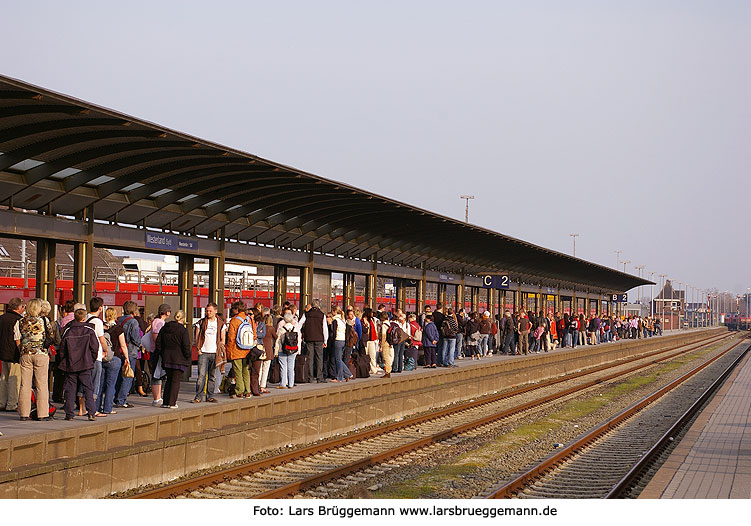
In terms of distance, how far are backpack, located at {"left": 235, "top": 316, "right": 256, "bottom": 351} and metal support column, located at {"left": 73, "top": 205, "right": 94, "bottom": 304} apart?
3091 millimetres

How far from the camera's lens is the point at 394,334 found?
21641 mm

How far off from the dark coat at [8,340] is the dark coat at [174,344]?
6.97ft

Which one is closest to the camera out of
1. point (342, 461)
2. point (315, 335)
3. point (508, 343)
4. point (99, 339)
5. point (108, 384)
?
point (99, 339)

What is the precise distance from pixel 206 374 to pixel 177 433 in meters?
2.51

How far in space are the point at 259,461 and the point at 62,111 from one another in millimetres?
5236

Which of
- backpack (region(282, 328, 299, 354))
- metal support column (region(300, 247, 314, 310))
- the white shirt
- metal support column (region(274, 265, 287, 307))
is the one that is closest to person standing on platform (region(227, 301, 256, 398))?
backpack (region(282, 328, 299, 354))

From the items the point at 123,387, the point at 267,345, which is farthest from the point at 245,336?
the point at 123,387

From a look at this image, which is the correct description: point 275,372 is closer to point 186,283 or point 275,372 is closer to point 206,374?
point 186,283

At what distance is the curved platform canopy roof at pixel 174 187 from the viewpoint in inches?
535

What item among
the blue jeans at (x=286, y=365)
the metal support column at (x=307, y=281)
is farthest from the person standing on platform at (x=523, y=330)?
the blue jeans at (x=286, y=365)

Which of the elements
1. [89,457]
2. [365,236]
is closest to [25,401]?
[89,457]

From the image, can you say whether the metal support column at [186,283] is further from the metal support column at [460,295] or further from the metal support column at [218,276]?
the metal support column at [460,295]

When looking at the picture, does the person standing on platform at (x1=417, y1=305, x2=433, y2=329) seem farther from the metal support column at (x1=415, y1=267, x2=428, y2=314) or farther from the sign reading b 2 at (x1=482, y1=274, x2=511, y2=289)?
the sign reading b 2 at (x1=482, y1=274, x2=511, y2=289)
